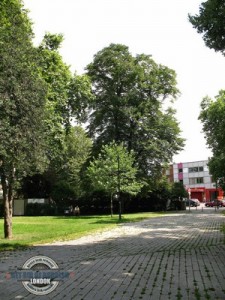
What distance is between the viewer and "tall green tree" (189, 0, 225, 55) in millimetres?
9719

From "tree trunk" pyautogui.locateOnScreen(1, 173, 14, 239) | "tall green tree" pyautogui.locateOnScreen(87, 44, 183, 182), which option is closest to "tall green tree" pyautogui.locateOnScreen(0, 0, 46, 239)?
"tree trunk" pyautogui.locateOnScreen(1, 173, 14, 239)

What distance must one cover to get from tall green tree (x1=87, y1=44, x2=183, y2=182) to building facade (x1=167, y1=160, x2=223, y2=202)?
49.9 m

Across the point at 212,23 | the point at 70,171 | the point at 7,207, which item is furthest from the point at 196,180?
the point at 212,23

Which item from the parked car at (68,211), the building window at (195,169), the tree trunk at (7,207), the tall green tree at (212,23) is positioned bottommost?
the parked car at (68,211)

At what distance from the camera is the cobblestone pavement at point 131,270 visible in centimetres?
707

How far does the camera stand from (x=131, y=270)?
9422 millimetres

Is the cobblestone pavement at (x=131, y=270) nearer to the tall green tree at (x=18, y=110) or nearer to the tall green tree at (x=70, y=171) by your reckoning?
the tall green tree at (x=18, y=110)

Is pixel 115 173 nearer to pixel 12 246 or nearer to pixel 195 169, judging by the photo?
pixel 12 246

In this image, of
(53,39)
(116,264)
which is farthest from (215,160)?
(116,264)

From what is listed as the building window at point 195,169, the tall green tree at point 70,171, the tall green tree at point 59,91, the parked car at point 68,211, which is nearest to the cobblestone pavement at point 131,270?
the tall green tree at point 59,91

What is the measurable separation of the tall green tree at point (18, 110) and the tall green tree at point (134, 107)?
29.1 m

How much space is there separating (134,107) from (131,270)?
38.7m

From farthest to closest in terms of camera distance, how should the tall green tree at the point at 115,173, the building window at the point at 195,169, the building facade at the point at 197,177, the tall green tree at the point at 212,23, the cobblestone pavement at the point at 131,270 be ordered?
the building window at the point at 195,169 < the building facade at the point at 197,177 < the tall green tree at the point at 115,173 < the tall green tree at the point at 212,23 < the cobblestone pavement at the point at 131,270

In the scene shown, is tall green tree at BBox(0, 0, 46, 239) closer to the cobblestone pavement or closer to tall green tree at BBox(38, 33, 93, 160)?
tall green tree at BBox(38, 33, 93, 160)
